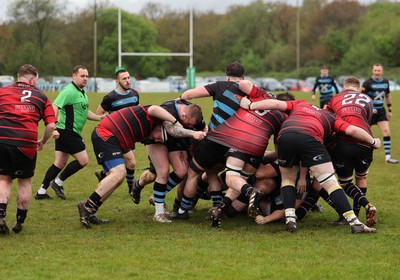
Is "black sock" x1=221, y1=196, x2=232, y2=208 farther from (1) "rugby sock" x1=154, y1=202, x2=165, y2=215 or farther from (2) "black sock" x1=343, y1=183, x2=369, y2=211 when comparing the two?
(2) "black sock" x1=343, y1=183, x2=369, y2=211

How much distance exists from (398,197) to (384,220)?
80.2 inches

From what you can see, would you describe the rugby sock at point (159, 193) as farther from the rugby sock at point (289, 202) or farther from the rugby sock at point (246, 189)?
the rugby sock at point (289, 202)

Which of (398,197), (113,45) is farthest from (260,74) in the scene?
(398,197)

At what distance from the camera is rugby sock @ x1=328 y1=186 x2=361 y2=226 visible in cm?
803

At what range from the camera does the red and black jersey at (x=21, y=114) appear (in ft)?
26.0

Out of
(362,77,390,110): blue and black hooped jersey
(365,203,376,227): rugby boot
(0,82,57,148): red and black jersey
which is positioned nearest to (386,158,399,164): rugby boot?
(362,77,390,110): blue and black hooped jersey

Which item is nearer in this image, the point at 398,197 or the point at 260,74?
the point at 398,197

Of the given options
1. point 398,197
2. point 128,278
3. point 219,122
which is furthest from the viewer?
point 398,197

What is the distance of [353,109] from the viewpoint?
28.6ft

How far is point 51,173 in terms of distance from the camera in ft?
35.9

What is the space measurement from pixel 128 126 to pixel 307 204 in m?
2.34

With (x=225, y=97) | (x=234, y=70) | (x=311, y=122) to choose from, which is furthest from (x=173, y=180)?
(x=311, y=122)

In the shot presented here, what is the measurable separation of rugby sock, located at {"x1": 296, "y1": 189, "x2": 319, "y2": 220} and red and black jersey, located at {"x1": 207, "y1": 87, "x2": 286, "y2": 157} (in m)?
0.88

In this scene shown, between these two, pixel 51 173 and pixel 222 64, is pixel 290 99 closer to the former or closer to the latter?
pixel 51 173
